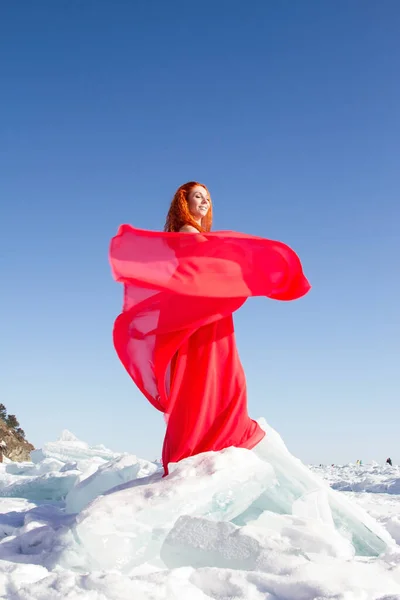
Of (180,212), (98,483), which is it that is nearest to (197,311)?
(180,212)

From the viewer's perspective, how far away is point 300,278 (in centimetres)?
367

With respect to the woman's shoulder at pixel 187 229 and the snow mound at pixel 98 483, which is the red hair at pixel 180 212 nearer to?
the woman's shoulder at pixel 187 229

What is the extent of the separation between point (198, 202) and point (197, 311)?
0.99 metres

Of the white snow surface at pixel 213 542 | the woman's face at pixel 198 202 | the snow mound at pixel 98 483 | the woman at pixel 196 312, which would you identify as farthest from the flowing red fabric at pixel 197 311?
the snow mound at pixel 98 483

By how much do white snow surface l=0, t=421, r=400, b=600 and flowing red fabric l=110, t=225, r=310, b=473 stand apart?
0.85ft

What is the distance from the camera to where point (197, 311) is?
3.54 m

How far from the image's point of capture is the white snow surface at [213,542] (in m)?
2.24

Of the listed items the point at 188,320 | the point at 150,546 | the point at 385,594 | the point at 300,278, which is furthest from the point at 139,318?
the point at 385,594

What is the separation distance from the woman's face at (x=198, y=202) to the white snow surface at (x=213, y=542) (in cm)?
161

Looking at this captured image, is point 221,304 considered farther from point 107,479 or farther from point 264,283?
point 107,479

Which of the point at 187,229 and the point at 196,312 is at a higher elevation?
the point at 187,229

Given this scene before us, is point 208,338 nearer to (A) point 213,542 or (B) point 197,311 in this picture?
(B) point 197,311

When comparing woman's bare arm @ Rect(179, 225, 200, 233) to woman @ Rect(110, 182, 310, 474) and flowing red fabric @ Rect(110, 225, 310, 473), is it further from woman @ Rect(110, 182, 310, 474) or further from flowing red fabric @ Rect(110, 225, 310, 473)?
flowing red fabric @ Rect(110, 225, 310, 473)

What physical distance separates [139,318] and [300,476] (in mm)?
1517
